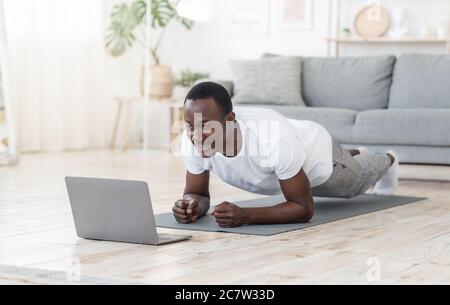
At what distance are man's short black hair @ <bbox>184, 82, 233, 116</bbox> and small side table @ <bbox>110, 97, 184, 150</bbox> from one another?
4.29 m

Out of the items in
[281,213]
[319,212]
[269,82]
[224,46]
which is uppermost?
[224,46]

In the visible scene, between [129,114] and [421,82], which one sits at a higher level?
[421,82]

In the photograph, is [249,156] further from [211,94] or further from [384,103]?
[384,103]

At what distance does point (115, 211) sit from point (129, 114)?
498 cm

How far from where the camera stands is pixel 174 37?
25.4 feet

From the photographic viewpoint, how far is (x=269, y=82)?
5.78 meters

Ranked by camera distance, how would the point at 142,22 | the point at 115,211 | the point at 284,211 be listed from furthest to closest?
the point at 142,22 → the point at 284,211 → the point at 115,211

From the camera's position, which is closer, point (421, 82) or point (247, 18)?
point (421, 82)

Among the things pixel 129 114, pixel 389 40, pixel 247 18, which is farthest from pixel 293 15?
pixel 129 114

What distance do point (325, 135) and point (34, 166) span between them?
294 centimetres

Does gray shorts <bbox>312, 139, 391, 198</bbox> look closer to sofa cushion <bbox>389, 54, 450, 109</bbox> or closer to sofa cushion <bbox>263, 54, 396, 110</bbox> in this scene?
sofa cushion <bbox>389, 54, 450, 109</bbox>

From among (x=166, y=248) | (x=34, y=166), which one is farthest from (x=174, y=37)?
(x=166, y=248)

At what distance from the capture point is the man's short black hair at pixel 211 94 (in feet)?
8.82

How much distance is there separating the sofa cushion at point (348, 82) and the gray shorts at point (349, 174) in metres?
1.86
